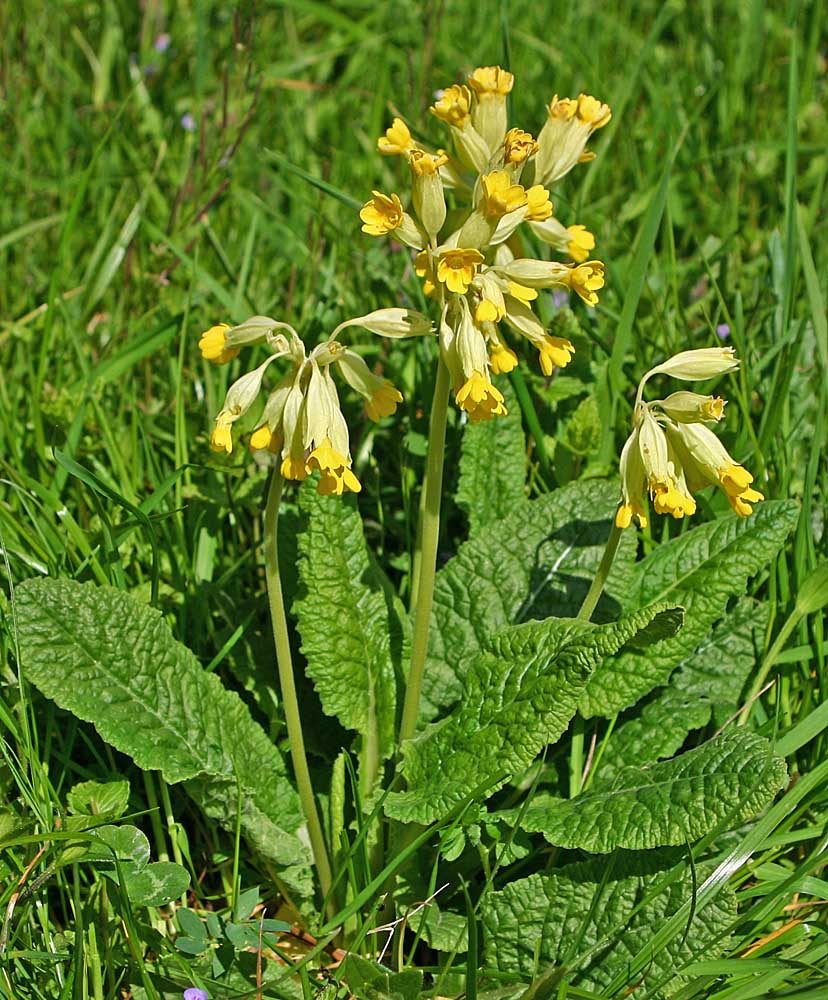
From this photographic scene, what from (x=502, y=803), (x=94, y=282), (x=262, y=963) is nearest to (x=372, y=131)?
(x=94, y=282)

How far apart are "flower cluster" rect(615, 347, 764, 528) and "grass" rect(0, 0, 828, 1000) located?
663 mm

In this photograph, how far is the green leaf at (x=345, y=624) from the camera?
9.30 ft

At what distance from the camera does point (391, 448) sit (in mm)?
3668

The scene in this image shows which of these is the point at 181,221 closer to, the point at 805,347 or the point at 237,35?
the point at 237,35

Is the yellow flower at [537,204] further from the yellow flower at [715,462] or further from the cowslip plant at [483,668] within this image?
the yellow flower at [715,462]

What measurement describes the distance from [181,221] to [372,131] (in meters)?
0.94

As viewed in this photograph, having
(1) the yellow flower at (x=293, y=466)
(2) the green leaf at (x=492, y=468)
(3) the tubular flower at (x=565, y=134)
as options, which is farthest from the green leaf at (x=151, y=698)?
(3) the tubular flower at (x=565, y=134)

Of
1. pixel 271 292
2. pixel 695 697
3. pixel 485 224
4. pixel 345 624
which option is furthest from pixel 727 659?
pixel 271 292

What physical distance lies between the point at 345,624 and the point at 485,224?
1054 millimetres

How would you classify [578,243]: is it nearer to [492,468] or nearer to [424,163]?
[424,163]

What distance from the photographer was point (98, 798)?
260cm

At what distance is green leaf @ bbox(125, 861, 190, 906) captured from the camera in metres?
2.44

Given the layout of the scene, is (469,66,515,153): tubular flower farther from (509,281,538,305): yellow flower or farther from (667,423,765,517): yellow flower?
(667,423,765,517): yellow flower

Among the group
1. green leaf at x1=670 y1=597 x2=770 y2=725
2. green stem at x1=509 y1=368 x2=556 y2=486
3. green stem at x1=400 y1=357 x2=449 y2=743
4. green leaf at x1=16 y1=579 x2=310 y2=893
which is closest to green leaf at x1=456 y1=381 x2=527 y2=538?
green stem at x1=509 y1=368 x2=556 y2=486
